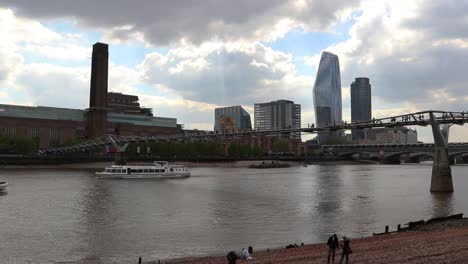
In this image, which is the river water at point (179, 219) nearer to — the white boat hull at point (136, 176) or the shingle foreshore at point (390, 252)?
the shingle foreshore at point (390, 252)

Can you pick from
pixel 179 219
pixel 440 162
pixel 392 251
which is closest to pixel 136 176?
pixel 179 219

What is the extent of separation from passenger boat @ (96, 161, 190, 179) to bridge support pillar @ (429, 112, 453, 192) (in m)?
64.6

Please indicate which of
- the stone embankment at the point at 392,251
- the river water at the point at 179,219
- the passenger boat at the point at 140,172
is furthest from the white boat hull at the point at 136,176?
the stone embankment at the point at 392,251

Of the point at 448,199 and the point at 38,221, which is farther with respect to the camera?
the point at 448,199

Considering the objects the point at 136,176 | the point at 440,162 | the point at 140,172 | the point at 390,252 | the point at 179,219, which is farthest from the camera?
the point at 140,172

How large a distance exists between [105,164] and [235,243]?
149263 millimetres

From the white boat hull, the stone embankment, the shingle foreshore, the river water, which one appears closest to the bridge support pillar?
the river water

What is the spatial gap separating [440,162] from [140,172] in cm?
6961

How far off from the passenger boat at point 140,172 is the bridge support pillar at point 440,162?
2543 inches

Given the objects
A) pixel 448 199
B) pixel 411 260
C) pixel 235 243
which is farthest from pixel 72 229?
pixel 448 199

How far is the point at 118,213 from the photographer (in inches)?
1911

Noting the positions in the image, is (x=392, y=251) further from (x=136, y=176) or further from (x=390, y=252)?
(x=136, y=176)

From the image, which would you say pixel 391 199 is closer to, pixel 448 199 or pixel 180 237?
pixel 448 199

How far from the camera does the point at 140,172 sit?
112625mm
